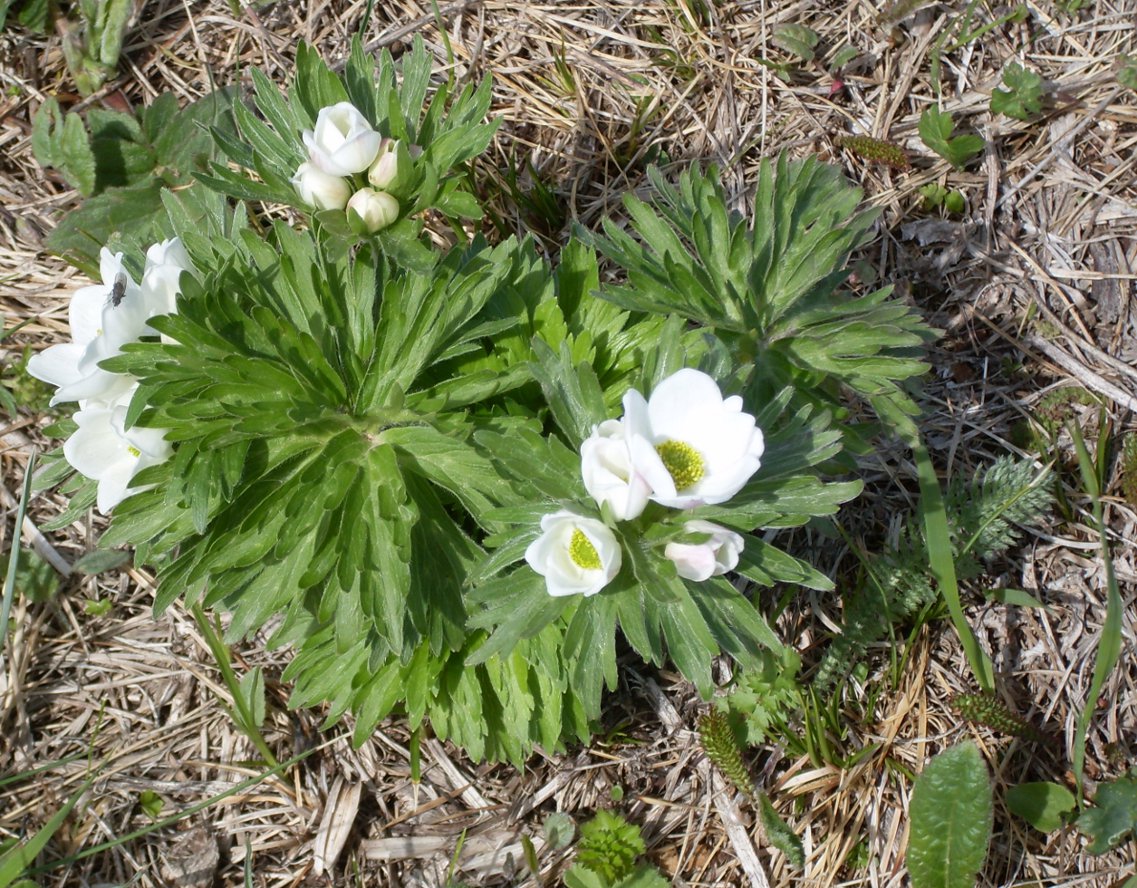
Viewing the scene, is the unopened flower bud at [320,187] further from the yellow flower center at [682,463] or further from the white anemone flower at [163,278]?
the yellow flower center at [682,463]

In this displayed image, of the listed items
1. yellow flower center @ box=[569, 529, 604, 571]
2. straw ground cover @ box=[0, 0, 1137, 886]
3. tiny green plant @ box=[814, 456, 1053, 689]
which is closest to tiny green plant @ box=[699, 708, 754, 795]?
straw ground cover @ box=[0, 0, 1137, 886]

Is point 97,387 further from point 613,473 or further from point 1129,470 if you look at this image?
point 1129,470

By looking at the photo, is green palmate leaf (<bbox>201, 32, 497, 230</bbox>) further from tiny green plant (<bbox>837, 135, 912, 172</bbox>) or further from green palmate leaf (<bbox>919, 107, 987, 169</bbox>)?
green palmate leaf (<bbox>919, 107, 987, 169</bbox>)

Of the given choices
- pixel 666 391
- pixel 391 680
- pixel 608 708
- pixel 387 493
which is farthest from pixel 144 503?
pixel 608 708

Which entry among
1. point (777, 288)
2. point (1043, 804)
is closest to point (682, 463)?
point (777, 288)

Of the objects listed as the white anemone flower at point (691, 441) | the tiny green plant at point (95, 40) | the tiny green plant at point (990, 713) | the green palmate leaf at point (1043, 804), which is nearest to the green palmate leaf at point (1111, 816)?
the green palmate leaf at point (1043, 804)

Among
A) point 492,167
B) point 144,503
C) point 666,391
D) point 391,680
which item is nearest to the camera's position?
point 666,391

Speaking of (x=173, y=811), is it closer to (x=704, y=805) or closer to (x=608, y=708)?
(x=608, y=708)
